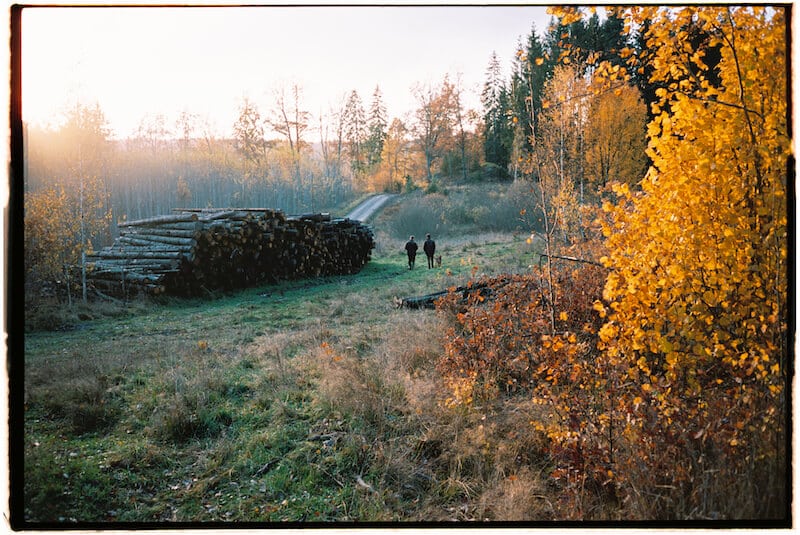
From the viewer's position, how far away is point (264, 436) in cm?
441

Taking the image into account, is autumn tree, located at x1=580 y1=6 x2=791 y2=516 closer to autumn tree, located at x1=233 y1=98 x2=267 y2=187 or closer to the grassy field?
the grassy field

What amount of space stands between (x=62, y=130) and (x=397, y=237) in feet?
61.9

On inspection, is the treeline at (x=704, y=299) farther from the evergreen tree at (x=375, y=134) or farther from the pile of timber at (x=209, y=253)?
the evergreen tree at (x=375, y=134)

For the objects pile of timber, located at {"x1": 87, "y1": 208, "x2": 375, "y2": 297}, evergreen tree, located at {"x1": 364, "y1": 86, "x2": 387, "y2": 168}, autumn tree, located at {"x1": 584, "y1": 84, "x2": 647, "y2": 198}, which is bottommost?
pile of timber, located at {"x1": 87, "y1": 208, "x2": 375, "y2": 297}

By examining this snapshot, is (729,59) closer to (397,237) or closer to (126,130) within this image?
(126,130)

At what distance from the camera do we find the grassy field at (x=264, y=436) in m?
3.56

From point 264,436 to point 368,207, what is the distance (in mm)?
26077

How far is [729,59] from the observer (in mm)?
3402

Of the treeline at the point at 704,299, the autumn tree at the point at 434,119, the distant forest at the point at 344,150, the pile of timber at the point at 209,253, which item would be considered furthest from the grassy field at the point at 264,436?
the autumn tree at the point at 434,119

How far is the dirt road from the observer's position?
27.8m

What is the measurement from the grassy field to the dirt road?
20637 millimetres

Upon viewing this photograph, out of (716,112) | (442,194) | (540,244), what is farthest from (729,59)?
(442,194)

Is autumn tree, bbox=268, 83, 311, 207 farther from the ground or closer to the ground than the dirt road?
farther from the ground

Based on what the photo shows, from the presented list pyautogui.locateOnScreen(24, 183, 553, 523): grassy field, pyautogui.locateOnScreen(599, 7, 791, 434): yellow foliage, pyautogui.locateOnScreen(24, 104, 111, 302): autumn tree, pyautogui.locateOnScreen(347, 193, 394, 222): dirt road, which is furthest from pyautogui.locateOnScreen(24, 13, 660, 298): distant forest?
pyautogui.locateOnScreen(24, 183, 553, 523): grassy field
